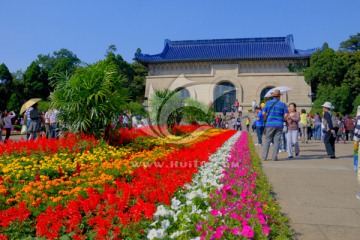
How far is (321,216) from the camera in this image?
3682 millimetres

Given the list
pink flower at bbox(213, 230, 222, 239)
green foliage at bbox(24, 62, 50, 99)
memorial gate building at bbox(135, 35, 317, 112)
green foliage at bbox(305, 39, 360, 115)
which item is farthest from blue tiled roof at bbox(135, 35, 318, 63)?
pink flower at bbox(213, 230, 222, 239)

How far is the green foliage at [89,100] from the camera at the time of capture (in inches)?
290

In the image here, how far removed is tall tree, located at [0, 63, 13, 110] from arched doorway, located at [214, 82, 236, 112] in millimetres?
23160

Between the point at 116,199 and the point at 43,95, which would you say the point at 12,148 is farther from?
the point at 43,95

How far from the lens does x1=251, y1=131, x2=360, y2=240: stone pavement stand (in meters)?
3.28

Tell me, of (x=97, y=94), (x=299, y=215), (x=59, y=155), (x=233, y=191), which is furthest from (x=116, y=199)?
(x=97, y=94)

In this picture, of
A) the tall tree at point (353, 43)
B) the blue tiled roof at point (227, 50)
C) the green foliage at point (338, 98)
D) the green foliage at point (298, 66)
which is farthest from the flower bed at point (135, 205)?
the tall tree at point (353, 43)

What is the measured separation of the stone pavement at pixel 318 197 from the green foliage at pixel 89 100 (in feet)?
11.6

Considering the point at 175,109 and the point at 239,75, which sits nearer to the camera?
the point at 175,109

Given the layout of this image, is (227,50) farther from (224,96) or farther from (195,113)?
(195,113)

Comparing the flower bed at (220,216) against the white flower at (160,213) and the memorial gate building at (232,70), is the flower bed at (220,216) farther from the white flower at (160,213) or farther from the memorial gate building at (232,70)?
the memorial gate building at (232,70)

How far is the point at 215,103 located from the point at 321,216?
3618 centimetres

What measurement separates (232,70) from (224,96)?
301 centimetres

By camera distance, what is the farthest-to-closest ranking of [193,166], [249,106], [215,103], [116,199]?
[215,103]
[249,106]
[193,166]
[116,199]
